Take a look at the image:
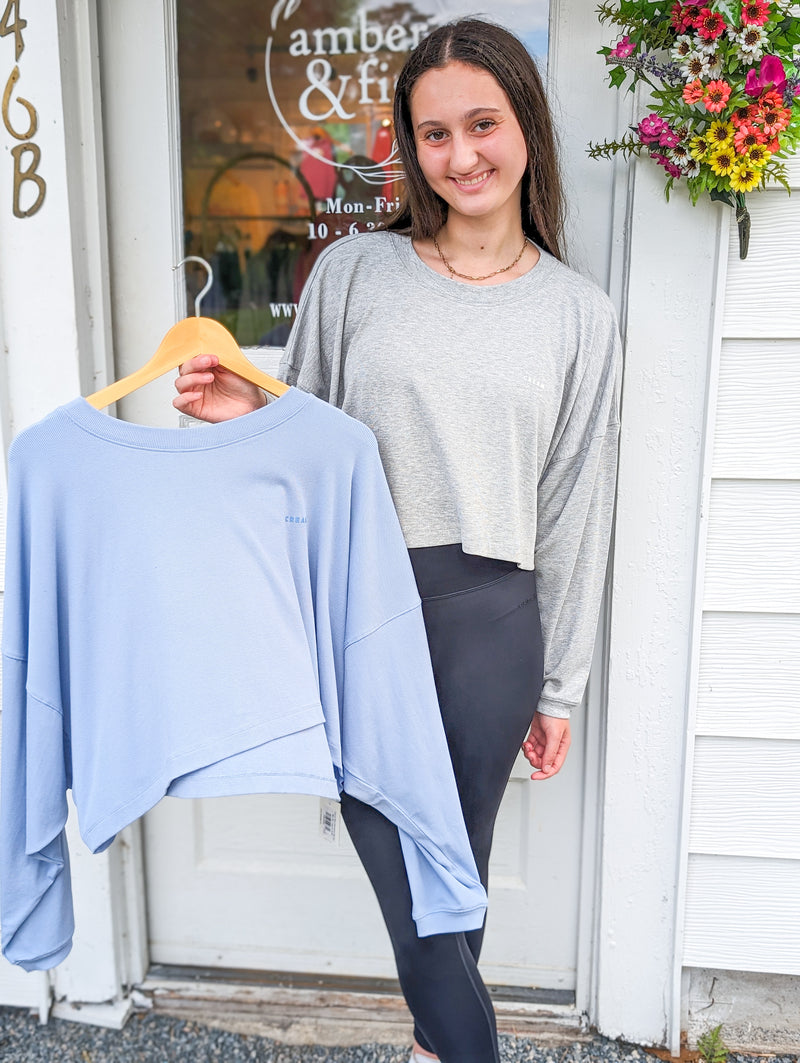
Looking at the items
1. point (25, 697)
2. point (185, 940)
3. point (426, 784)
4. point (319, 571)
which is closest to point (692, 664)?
point (426, 784)

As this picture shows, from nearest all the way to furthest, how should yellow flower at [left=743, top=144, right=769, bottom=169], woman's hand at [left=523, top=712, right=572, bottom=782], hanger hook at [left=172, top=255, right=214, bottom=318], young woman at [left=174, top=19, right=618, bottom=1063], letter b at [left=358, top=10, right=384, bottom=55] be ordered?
young woman at [left=174, top=19, right=618, bottom=1063] < yellow flower at [left=743, top=144, right=769, bottom=169] < woman's hand at [left=523, top=712, right=572, bottom=782] < letter b at [left=358, top=10, right=384, bottom=55] < hanger hook at [left=172, top=255, right=214, bottom=318]

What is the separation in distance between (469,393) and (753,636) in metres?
0.76

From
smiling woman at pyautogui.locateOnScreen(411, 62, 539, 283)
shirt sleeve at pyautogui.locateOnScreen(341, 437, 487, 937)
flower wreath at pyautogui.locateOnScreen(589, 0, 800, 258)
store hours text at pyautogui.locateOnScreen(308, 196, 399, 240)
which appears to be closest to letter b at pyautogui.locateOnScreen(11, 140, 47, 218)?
store hours text at pyautogui.locateOnScreen(308, 196, 399, 240)

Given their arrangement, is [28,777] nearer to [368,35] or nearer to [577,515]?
[577,515]

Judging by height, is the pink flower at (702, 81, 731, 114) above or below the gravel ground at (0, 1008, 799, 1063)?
above

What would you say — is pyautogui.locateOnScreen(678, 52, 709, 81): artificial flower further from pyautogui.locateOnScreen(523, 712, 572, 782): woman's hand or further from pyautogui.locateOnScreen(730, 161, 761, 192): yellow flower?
pyautogui.locateOnScreen(523, 712, 572, 782): woman's hand

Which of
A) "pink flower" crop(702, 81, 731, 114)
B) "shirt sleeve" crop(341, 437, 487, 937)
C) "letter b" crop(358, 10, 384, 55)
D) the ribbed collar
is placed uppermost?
"letter b" crop(358, 10, 384, 55)

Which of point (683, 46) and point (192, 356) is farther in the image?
point (683, 46)

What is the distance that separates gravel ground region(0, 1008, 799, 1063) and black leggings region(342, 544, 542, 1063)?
582 millimetres

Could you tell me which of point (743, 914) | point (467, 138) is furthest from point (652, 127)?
point (743, 914)

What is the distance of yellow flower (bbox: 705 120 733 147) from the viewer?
1262mm

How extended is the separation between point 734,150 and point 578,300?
0.33 m

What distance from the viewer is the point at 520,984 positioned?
1822 mm

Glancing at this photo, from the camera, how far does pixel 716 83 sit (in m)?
1.24
